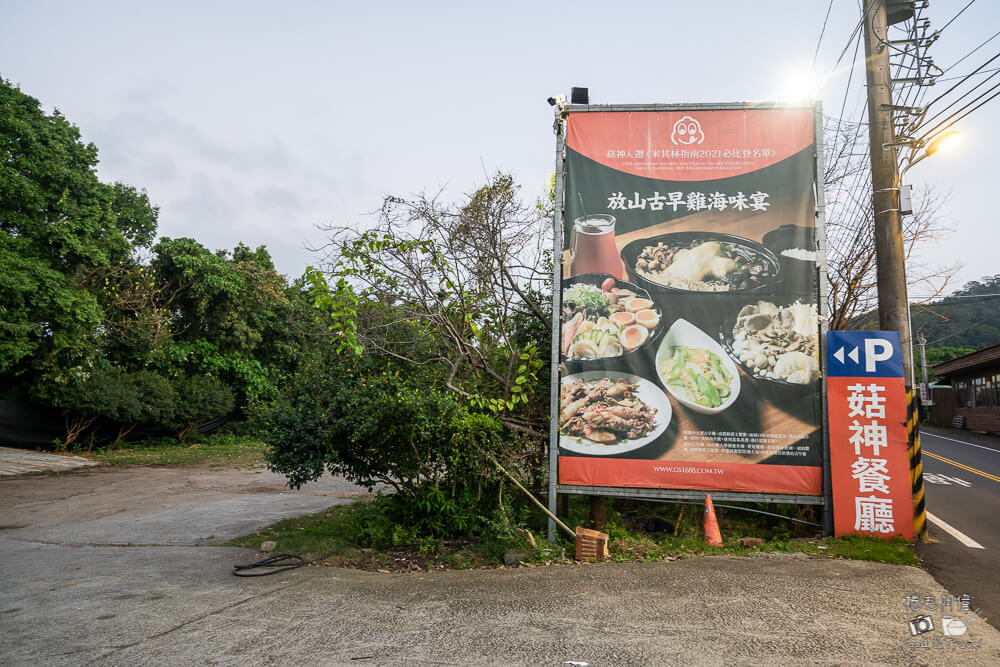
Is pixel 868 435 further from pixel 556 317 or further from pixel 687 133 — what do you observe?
pixel 687 133

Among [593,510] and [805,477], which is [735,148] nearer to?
[805,477]

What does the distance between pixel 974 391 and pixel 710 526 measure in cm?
3245

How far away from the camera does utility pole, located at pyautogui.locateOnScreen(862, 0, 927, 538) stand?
284 inches

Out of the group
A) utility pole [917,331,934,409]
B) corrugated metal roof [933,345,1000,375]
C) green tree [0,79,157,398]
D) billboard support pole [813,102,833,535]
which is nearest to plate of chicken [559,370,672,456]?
billboard support pole [813,102,833,535]

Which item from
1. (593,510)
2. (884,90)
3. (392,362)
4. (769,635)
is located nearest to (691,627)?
(769,635)

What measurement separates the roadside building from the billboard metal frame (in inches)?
1012

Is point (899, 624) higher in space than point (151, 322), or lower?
Result: lower

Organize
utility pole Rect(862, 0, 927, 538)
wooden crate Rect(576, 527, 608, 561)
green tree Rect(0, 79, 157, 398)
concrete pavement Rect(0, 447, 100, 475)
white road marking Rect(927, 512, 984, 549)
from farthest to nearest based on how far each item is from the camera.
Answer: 1. green tree Rect(0, 79, 157, 398)
2. concrete pavement Rect(0, 447, 100, 475)
3. utility pole Rect(862, 0, 927, 538)
4. white road marking Rect(927, 512, 984, 549)
5. wooden crate Rect(576, 527, 608, 561)

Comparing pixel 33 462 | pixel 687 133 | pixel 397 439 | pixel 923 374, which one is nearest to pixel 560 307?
pixel 397 439

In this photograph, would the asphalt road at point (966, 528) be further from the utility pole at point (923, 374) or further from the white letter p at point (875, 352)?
the utility pole at point (923, 374)

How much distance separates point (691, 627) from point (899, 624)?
1.53 m

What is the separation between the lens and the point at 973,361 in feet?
92.0

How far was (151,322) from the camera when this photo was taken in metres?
19.7

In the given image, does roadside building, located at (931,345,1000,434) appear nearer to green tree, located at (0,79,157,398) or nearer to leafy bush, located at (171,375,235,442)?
leafy bush, located at (171,375,235,442)
